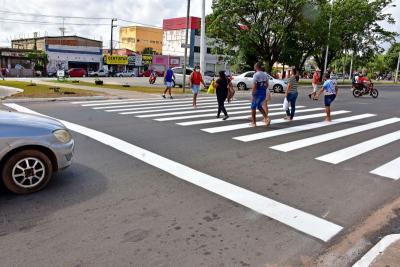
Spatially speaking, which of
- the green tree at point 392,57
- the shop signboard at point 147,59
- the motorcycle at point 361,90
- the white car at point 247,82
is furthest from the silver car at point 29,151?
the green tree at point 392,57

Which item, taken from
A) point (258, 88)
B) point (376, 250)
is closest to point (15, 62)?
point (258, 88)

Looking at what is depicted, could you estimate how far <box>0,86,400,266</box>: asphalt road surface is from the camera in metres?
3.53

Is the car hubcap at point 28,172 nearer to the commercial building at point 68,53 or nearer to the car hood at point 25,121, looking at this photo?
the car hood at point 25,121

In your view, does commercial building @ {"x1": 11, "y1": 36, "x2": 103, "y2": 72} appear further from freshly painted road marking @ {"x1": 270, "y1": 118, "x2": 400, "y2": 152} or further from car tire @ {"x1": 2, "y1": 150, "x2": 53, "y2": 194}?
car tire @ {"x1": 2, "y1": 150, "x2": 53, "y2": 194}

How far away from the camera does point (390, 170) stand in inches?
259

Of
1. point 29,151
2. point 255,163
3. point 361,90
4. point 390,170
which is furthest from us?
point 361,90

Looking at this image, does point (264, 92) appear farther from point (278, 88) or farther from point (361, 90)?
point (278, 88)

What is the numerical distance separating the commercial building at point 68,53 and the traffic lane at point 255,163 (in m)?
57.1

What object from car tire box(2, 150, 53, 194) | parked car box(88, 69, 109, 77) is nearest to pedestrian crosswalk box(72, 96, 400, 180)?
car tire box(2, 150, 53, 194)

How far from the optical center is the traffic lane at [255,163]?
505 cm

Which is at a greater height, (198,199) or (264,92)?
(264,92)

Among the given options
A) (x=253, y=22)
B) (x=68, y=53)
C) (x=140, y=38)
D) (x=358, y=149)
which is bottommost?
(x=358, y=149)

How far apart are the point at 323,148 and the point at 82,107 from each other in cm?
964

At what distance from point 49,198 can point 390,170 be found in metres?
5.58
